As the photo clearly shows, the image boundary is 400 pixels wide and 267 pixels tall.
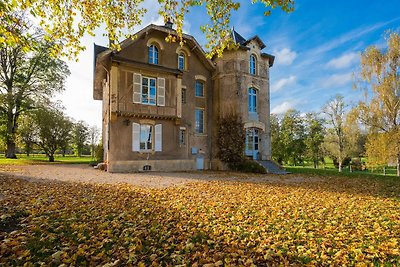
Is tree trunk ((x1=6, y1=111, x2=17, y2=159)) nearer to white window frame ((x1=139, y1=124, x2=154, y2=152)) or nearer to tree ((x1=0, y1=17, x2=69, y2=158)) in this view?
tree ((x1=0, y1=17, x2=69, y2=158))

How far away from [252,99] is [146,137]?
9781mm

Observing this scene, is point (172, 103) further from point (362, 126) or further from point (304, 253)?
point (362, 126)

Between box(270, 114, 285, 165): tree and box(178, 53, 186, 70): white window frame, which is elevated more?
box(178, 53, 186, 70): white window frame

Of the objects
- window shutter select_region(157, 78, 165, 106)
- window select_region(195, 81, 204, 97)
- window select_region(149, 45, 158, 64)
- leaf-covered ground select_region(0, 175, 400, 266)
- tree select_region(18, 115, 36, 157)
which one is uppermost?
window select_region(149, 45, 158, 64)

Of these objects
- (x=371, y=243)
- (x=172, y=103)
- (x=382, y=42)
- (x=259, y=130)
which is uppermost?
(x=382, y=42)

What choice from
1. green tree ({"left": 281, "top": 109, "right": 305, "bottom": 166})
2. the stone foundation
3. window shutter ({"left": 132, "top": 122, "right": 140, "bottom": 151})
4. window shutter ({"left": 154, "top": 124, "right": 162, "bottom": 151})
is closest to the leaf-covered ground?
the stone foundation

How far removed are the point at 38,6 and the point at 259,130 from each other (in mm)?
16913

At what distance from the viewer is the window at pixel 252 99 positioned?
19.3 meters

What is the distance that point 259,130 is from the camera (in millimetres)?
19469

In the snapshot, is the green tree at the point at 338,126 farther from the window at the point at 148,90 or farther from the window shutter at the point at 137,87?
the window shutter at the point at 137,87

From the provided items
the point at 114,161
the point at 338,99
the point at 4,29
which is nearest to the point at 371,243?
the point at 4,29

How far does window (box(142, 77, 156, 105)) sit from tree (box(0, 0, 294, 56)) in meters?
8.66

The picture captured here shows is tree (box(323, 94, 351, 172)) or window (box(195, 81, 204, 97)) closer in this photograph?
window (box(195, 81, 204, 97))

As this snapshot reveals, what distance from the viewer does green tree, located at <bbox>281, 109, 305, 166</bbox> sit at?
38.5 metres
